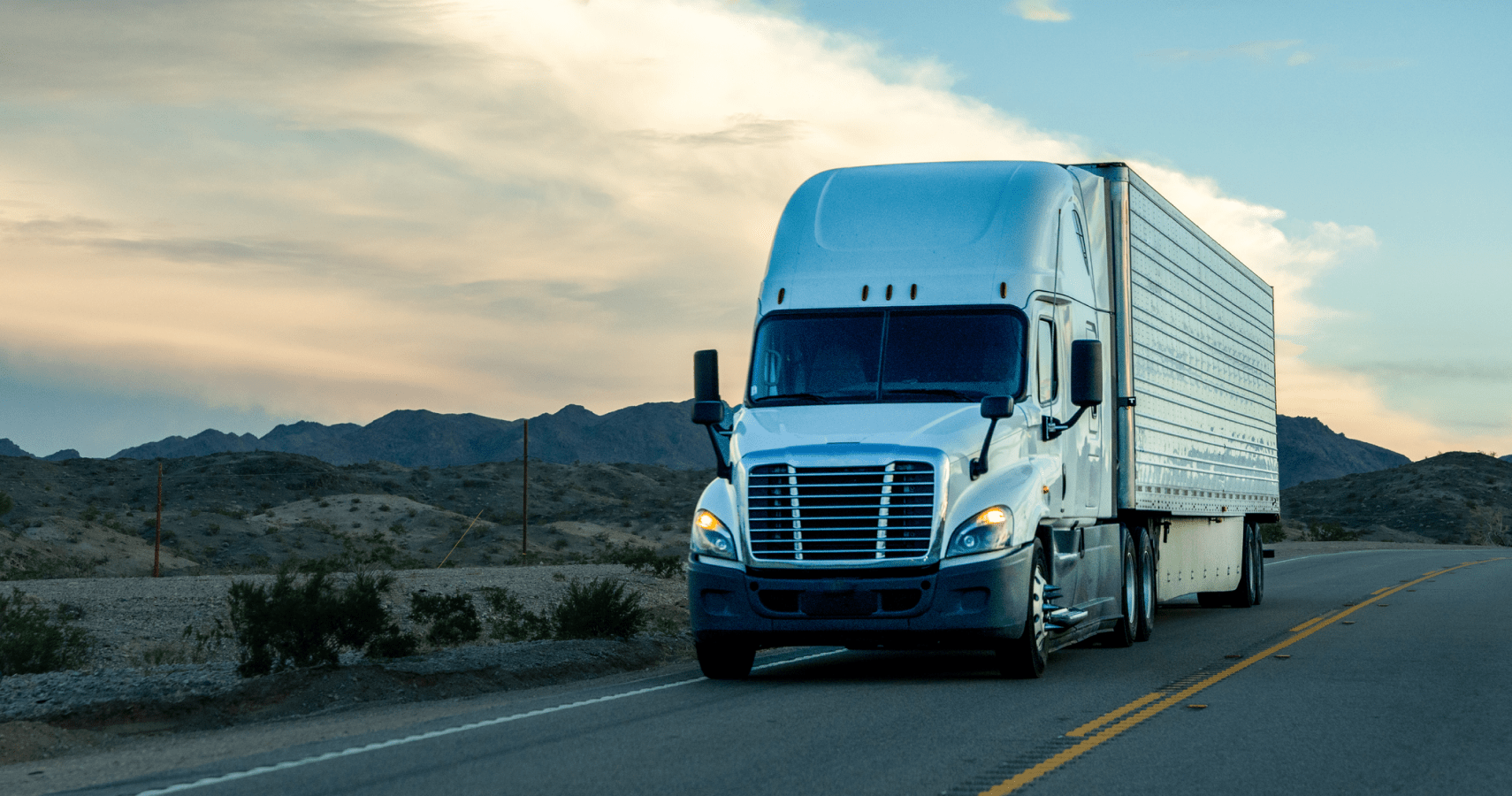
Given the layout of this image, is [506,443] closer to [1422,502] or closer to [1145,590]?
[1422,502]

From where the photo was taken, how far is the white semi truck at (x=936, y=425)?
11961 mm

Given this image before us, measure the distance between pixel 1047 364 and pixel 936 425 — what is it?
1.70 meters

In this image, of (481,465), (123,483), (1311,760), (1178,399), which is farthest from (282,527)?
(1311,760)

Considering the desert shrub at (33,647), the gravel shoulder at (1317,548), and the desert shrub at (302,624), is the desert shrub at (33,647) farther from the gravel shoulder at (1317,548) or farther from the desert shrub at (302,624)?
the gravel shoulder at (1317,548)

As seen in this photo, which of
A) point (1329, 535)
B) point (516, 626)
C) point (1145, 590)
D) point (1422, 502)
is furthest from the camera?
point (1422, 502)

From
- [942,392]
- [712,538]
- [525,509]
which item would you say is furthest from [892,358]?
[525,509]

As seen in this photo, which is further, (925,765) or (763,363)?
(763,363)

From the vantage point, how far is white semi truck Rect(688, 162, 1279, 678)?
12.0 m

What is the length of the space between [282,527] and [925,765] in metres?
53.5

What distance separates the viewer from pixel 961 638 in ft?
39.5

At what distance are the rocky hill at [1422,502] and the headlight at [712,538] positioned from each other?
7062cm

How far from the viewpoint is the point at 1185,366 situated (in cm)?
1892

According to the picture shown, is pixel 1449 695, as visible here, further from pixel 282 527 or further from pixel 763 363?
pixel 282 527

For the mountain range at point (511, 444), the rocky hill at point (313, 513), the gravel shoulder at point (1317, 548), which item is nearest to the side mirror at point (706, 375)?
the rocky hill at point (313, 513)
